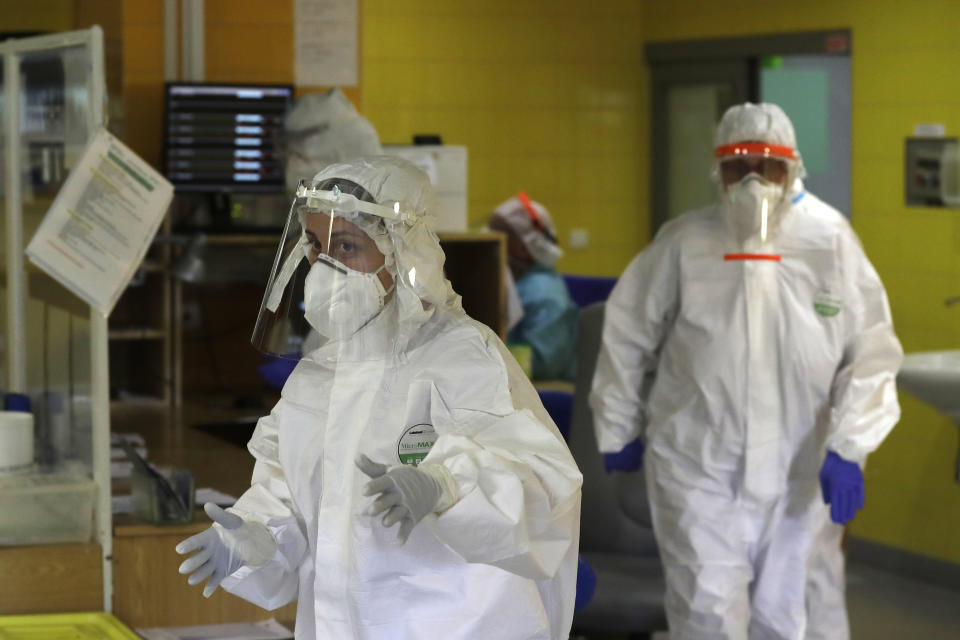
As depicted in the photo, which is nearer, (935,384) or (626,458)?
(626,458)

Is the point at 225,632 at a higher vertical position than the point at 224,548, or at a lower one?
lower

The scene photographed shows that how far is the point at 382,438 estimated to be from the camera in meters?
1.71

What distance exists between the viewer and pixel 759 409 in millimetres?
3023

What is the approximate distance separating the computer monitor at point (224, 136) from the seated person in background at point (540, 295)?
4.42ft

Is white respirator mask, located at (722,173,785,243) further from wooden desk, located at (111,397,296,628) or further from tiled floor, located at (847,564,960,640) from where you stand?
tiled floor, located at (847,564,960,640)

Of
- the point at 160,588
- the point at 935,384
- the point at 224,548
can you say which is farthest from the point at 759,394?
the point at 224,548

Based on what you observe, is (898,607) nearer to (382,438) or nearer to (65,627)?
(65,627)

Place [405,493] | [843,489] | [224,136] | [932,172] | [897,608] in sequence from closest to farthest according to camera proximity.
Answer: [405,493] → [843,489] → [224,136] → [897,608] → [932,172]

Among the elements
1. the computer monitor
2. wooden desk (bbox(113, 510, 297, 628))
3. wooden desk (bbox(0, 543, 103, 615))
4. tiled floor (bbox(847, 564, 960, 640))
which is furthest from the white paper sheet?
tiled floor (bbox(847, 564, 960, 640))

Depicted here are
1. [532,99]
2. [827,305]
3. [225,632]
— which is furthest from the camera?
[532,99]

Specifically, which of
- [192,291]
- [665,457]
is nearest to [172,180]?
[192,291]

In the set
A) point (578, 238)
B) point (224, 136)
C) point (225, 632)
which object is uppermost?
point (224, 136)

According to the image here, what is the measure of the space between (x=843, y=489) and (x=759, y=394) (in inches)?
10.7

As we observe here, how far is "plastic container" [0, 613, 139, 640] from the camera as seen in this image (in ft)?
7.89
